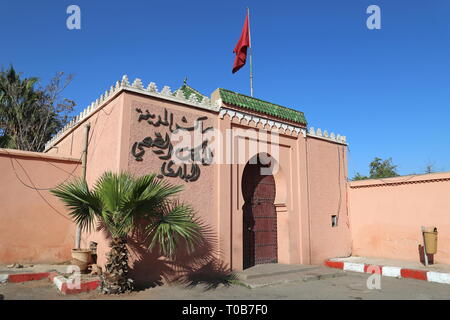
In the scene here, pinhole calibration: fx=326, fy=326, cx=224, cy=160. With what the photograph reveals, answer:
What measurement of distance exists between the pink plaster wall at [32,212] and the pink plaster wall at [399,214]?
8.55m

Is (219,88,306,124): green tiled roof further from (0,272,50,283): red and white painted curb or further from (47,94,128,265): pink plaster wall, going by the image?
(0,272,50,283): red and white painted curb

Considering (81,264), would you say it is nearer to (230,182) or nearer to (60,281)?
(60,281)

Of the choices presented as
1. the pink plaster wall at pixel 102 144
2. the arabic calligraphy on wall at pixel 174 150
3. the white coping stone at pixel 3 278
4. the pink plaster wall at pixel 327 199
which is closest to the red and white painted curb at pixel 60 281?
the white coping stone at pixel 3 278

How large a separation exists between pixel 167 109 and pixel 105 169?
6.14 feet

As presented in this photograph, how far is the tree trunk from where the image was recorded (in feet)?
18.1

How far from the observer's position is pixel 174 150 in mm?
7219

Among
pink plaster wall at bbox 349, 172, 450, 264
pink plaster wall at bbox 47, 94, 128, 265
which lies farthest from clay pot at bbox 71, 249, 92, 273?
pink plaster wall at bbox 349, 172, 450, 264

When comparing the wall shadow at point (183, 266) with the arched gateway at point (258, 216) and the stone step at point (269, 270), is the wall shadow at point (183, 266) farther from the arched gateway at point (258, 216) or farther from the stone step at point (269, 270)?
the arched gateway at point (258, 216)

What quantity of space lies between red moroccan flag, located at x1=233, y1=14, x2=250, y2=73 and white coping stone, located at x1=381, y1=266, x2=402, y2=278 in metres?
7.01

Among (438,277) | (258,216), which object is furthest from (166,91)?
→ (438,277)

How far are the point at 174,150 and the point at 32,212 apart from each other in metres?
3.62
